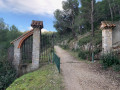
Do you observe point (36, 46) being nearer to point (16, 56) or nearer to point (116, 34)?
point (16, 56)

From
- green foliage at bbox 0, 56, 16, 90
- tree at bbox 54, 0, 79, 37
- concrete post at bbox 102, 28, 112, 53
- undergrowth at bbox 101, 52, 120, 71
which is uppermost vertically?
tree at bbox 54, 0, 79, 37

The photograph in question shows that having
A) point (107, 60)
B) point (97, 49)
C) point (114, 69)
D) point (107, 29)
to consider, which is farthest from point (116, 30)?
point (114, 69)

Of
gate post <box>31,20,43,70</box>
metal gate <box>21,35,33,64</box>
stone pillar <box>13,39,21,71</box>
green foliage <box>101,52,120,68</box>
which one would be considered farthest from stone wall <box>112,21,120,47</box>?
stone pillar <box>13,39,21,71</box>

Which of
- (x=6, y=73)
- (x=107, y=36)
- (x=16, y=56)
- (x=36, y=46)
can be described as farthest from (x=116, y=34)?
(x=6, y=73)

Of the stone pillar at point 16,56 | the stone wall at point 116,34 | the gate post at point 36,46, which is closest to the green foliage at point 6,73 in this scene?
the stone pillar at point 16,56

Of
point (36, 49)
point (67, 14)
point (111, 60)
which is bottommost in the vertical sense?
point (111, 60)

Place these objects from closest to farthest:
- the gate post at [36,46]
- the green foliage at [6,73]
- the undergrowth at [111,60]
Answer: the undergrowth at [111,60], the green foliage at [6,73], the gate post at [36,46]

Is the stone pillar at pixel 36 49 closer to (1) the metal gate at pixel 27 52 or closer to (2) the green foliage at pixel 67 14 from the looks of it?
(1) the metal gate at pixel 27 52

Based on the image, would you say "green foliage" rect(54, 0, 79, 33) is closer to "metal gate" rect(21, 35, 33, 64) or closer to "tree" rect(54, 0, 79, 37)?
"tree" rect(54, 0, 79, 37)

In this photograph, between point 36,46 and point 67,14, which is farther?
point 67,14

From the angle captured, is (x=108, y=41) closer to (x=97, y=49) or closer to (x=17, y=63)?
(x=97, y=49)

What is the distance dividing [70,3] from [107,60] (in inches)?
714

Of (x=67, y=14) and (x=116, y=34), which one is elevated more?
(x=67, y=14)

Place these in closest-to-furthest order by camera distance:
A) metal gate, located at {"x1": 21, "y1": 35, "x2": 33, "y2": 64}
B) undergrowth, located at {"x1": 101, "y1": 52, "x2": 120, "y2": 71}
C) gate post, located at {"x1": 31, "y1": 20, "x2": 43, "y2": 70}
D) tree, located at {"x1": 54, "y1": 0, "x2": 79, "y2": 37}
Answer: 1. undergrowth, located at {"x1": 101, "y1": 52, "x2": 120, "y2": 71}
2. gate post, located at {"x1": 31, "y1": 20, "x2": 43, "y2": 70}
3. metal gate, located at {"x1": 21, "y1": 35, "x2": 33, "y2": 64}
4. tree, located at {"x1": 54, "y1": 0, "x2": 79, "y2": 37}
